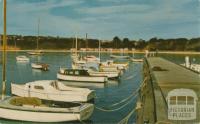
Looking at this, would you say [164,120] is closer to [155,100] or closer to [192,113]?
[192,113]

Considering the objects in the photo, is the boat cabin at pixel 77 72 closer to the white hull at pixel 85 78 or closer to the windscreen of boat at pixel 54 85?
the white hull at pixel 85 78

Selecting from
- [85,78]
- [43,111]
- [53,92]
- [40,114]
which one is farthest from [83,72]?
[43,111]

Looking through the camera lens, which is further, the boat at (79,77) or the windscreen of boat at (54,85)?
the boat at (79,77)

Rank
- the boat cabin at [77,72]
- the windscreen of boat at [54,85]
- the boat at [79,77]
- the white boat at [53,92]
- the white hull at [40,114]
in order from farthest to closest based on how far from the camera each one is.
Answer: the boat cabin at [77,72] < the boat at [79,77] < the windscreen of boat at [54,85] < the white boat at [53,92] < the white hull at [40,114]

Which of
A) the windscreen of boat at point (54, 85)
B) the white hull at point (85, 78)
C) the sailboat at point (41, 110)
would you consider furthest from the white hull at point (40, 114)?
the white hull at point (85, 78)

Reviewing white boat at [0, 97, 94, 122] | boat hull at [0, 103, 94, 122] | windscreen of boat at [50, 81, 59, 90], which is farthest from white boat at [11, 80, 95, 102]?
boat hull at [0, 103, 94, 122]

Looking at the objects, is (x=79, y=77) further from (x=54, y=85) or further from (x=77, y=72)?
(x=54, y=85)

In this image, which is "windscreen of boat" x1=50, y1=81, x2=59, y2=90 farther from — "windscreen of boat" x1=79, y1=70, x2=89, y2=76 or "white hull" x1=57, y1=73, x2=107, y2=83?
"windscreen of boat" x1=79, y1=70, x2=89, y2=76

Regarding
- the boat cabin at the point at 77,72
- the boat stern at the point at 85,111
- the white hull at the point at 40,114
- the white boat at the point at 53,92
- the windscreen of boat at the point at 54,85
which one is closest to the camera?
the white hull at the point at 40,114

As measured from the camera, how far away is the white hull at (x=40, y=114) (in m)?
22.3

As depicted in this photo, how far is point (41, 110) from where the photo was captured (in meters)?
22.5

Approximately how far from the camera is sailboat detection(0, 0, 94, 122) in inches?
880

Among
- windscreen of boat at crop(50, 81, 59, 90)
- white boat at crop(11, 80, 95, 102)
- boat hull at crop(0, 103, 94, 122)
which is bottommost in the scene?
boat hull at crop(0, 103, 94, 122)

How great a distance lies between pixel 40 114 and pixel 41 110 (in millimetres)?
269
